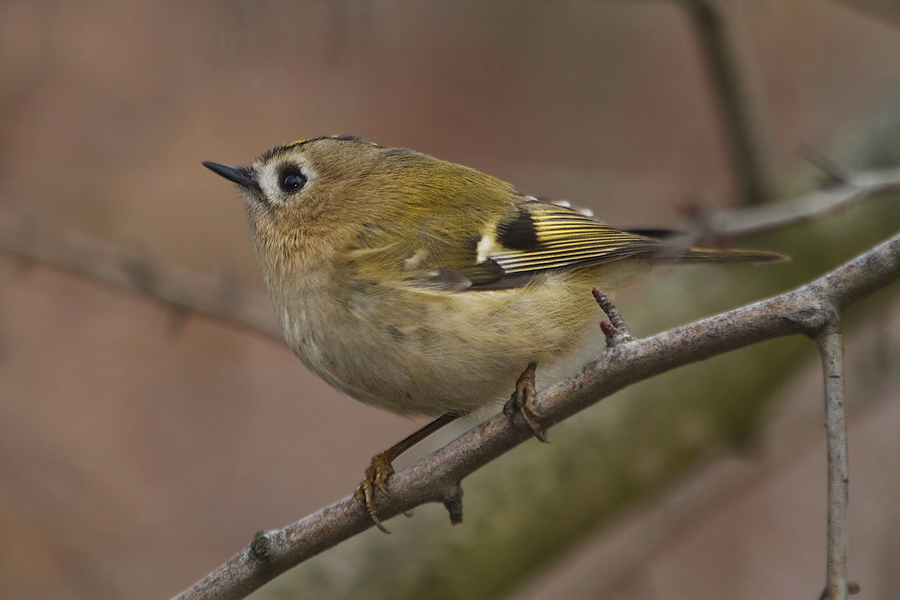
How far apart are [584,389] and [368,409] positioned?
342 centimetres

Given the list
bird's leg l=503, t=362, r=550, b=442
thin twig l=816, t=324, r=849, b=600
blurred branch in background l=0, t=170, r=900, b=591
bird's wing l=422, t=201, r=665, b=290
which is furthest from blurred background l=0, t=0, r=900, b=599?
thin twig l=816, t=324, r=849, b=600

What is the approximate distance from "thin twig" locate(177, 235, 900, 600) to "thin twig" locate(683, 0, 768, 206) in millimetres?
1909

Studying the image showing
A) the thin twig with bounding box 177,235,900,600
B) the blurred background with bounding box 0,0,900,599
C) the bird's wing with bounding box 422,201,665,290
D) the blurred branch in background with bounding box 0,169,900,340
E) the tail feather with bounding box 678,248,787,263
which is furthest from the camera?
the blurred background with bounding box 0,0,900,599

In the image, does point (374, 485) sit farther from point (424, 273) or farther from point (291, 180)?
point (291, 180)

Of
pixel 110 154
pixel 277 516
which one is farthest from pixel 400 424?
pixel 110 154

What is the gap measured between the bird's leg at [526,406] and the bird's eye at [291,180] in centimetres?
93

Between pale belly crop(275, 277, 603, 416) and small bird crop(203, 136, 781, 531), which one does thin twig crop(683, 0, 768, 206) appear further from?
pale belly crop(275, 277, 603, 416)

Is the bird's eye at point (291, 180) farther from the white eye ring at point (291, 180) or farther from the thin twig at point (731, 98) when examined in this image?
the thin twig at point (731, 98)

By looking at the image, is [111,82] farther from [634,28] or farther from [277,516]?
[634,28]

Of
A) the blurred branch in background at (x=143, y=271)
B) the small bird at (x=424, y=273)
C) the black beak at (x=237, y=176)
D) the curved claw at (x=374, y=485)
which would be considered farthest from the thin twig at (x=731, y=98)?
the curved claw at (x=374, y=485)

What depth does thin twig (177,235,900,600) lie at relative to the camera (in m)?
1.30

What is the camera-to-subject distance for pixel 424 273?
78.4 inches

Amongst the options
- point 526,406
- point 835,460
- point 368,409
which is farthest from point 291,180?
point 368,409

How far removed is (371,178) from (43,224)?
3.73 ft
